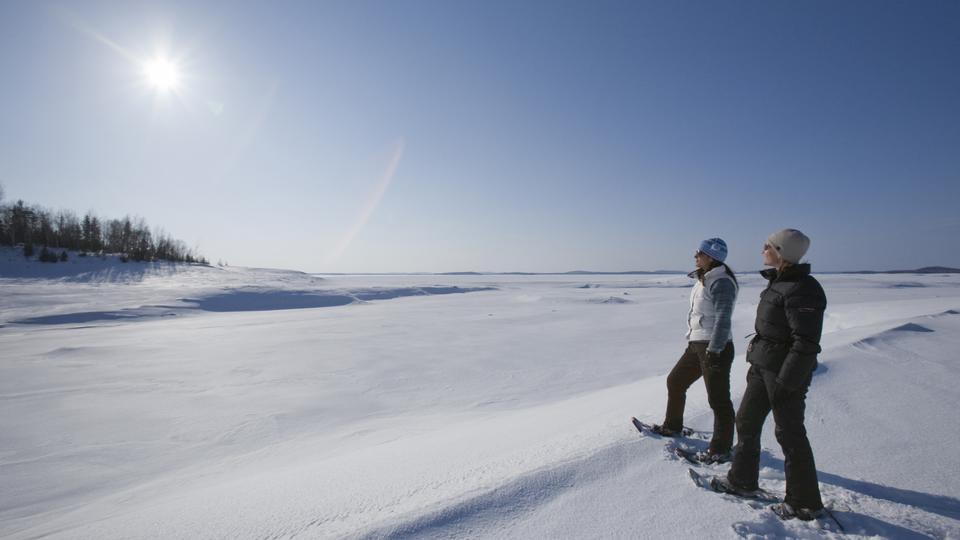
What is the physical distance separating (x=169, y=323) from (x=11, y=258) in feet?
50.3

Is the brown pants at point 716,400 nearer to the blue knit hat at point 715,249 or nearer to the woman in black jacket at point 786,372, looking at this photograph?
the woman in black jacket at point 786,372

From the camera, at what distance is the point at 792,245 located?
6.59 feet

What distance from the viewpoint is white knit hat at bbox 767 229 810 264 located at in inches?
79.3

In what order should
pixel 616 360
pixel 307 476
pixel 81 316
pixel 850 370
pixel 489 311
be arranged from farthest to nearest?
pixel 489 311, pixel 81 316, pixel 616 360, pixel 850 370, pixel 307 476

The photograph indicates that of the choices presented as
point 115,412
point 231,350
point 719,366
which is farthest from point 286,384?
point 719,366

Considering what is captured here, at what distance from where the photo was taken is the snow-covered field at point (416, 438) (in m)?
1.90

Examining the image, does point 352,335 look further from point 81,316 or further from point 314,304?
point 314,304

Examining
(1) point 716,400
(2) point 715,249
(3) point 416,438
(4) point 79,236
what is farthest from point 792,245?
(4) point 79,236

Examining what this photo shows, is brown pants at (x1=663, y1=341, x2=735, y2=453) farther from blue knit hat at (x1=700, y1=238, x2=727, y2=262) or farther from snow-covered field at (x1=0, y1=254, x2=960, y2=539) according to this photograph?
blue knit hat at (x1=700, y1=238, x2=727, y2=262)

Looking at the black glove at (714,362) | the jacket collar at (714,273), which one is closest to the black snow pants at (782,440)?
the black glove at (714,362)

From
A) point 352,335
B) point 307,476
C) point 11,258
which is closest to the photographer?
point 307,476

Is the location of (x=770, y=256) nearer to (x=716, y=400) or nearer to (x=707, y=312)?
(x=707, y=312)

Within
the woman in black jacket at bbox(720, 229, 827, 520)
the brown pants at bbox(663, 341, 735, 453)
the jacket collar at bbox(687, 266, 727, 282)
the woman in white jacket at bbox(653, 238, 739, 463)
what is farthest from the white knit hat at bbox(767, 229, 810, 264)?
the brown pants at bbox(663, 341, 735, 453)

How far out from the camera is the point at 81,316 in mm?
11125
